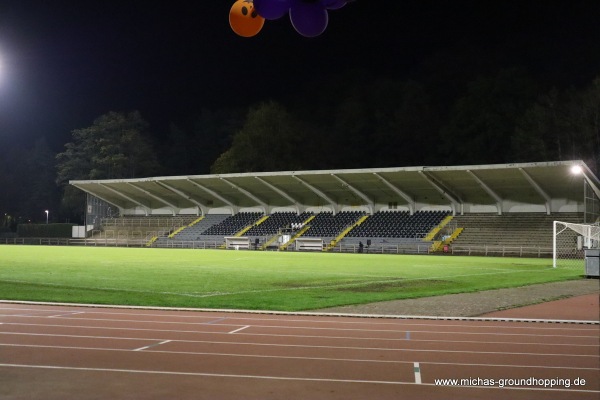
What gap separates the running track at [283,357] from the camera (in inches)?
224

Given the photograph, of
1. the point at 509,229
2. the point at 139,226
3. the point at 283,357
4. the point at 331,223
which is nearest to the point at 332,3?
the point at 283,357

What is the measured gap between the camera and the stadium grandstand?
45.2m

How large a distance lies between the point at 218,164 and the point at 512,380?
70.5 m

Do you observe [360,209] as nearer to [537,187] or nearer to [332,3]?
[537,187]

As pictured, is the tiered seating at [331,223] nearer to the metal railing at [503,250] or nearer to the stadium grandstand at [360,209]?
the stadium grandstand at [360,209]

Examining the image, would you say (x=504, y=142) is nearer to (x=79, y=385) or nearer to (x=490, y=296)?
(x=490, y=296)

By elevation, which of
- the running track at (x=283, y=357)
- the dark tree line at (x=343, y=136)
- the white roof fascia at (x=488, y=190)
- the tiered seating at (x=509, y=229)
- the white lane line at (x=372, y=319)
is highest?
the dark tree line at (x=343, y=136)

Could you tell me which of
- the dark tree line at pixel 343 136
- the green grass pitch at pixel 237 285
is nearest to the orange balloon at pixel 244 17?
the green grass pitch at pixel 237 285

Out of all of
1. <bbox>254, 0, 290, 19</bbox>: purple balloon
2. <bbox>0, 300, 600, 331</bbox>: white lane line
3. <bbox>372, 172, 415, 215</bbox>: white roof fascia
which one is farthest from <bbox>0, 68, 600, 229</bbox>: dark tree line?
<bbox>254, 0, 290, 19</bbox>: purple balloon

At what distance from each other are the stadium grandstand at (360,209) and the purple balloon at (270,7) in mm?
34892

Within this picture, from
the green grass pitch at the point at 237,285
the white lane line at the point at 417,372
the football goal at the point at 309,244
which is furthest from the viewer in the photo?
the football goal at the point at 309,244

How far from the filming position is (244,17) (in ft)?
32.8

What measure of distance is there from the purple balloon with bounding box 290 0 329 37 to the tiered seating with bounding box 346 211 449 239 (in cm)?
4028

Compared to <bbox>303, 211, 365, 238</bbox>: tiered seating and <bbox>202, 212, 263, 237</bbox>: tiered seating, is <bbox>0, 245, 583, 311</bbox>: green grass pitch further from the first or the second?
<bbox>202, 212, 263, 237</bbox>: tiered seating
